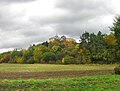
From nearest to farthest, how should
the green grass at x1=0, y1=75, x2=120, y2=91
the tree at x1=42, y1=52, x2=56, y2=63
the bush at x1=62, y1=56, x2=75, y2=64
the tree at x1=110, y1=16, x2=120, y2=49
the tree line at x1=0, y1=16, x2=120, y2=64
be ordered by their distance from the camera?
the green grass at x1=0, y1=75, x2=120, y2=91 < the tree at x1=110, y1=16, x2=120, y2=49 < the tree line at x1=0, y1=16, x2=120, y2=64 < the bush at x1=62, y1=56, x2=75, y2=64 < the tree at x1=42, y1=52, x2=56, y2=63

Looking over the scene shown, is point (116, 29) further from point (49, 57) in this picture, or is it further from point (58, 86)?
point (49, 57)

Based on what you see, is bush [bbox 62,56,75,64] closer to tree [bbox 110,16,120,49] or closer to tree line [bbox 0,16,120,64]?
tree line [bbox 0,16,120,64]

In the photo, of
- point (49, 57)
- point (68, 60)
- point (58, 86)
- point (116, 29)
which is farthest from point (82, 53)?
point (58, 86)

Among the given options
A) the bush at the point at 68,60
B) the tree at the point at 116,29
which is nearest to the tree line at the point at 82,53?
the bush at the point at 68,60

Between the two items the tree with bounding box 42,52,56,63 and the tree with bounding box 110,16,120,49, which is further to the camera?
the tree with bounding box 42,52,56,63

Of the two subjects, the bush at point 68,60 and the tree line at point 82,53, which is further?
the bush at point 68,60

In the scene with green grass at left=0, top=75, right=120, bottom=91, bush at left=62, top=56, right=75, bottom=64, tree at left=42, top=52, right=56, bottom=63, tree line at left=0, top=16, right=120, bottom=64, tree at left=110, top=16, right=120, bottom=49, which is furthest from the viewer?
tree at left=42, top=52, right=56, bottom=63

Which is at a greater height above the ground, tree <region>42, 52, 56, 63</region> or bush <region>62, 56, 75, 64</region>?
tree <region>42, 52, 56, 63</region>

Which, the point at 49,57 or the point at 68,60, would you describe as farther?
the point at 49,57

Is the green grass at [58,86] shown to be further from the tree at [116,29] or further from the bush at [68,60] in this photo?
the bush at [68,60]

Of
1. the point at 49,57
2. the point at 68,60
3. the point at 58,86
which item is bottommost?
the point at 58,86

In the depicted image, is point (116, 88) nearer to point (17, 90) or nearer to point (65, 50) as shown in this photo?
point (17, 90)

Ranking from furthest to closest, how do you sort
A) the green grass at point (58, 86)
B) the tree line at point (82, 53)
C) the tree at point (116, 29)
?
the tree line at point (82, 53)
the tree at point (116, 29)
the green grass at point (58, 86)

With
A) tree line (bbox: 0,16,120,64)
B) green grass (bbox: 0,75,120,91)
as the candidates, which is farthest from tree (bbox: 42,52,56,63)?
green grass (bbox: 0,75,120,91)
